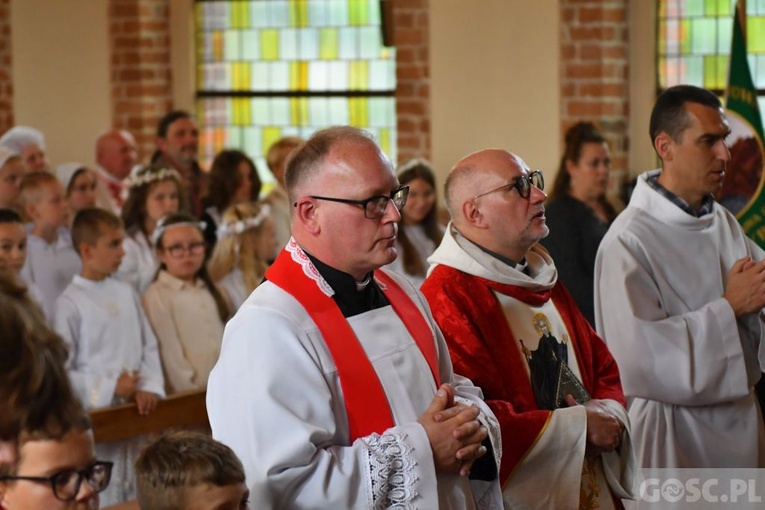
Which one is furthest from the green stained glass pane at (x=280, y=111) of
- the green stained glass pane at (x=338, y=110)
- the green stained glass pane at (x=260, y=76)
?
the green stained glass pane at (x=338, y=110)

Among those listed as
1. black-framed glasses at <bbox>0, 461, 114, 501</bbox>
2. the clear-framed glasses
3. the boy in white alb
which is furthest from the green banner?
black-framed glasses at <bbox>0, 461, 114, 501</bbox>

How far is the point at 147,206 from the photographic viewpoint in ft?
24.4

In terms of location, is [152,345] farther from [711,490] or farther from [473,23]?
[473,23]

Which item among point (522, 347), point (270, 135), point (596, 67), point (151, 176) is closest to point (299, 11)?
point (270, 135)

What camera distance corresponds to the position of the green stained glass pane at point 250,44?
10047 millimetres

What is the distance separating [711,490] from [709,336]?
55 cm

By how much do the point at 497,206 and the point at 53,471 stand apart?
204cm

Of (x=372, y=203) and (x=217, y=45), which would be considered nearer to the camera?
(x=372, y=203)

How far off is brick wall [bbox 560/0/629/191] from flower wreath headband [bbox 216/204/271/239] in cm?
223

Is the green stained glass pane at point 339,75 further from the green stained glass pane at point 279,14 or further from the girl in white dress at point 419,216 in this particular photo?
the girl in white dress at point 419,216

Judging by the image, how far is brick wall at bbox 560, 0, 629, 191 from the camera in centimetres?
832

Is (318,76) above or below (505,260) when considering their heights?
above

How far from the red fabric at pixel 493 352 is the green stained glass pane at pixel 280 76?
21.0 feet

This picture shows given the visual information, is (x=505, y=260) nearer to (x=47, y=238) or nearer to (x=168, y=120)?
(x=47, y=238)
